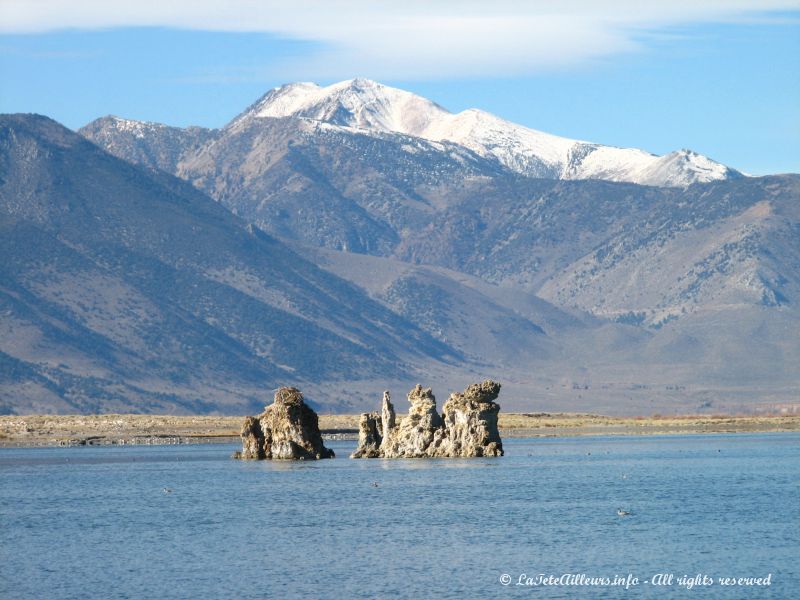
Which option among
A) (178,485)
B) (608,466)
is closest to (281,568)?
(178,485)

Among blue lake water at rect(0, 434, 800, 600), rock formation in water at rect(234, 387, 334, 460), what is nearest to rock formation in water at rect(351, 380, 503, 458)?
blue lake water at rect(0, 434, 800, 600)

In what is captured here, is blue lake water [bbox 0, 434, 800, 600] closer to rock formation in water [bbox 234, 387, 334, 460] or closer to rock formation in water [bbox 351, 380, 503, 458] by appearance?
rock formation in water [bbox 351, 380, 503, 458]

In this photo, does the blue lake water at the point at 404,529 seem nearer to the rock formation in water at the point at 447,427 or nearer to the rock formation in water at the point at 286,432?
the rock formation in water at the point at 447,427

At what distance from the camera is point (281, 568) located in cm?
6938

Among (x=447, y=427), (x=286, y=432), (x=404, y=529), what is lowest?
(x=404, y=529)

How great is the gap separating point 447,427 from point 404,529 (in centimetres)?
5295

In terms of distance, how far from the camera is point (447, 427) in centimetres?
13588

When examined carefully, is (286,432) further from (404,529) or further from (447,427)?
(404,529)

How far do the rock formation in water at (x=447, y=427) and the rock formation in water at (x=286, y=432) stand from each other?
4.81 m

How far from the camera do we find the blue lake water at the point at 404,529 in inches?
2554

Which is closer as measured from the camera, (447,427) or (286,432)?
(447,427)

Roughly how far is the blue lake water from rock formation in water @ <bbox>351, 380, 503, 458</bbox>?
6.50 feet

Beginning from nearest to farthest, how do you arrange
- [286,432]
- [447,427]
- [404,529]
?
[404,529]
[447,427]
[286,432]

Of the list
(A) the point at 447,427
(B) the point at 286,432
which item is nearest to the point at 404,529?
(A) the point at 447,427
